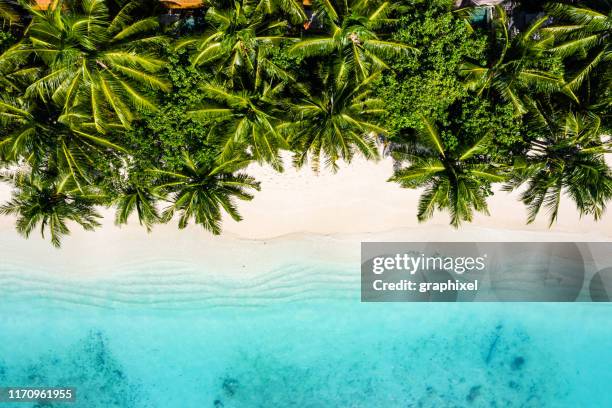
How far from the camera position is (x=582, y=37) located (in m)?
9.60

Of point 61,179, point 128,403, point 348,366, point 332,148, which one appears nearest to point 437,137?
point 332,148

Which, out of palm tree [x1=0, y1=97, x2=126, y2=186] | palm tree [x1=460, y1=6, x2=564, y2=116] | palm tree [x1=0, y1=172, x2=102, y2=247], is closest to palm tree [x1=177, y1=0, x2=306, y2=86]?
palm tree [x1=0, y1=97, x2=126, y2=186]

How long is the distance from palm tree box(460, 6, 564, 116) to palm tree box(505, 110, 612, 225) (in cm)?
76

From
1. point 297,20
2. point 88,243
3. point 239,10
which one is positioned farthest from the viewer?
point 88,243

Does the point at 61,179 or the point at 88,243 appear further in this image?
the point at 88,243

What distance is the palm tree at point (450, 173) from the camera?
387 inches

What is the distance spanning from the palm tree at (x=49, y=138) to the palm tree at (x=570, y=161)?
9.94 metres

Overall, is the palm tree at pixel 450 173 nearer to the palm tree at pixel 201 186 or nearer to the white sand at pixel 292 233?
the white sand at pixel 292 233

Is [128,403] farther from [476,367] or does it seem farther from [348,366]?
[476,367]

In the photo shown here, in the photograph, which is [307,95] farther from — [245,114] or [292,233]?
[292,233]

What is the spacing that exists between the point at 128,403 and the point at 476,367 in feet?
35.7

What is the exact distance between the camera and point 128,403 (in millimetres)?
13117

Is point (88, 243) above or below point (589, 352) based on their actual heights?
above

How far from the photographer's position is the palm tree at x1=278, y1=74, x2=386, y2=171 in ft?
31.0
